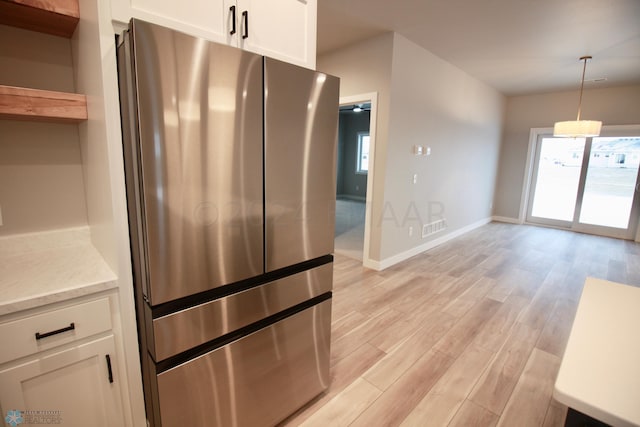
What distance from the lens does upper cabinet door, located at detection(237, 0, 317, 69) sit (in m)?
1.26

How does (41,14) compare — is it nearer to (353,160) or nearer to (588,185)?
(588,185)

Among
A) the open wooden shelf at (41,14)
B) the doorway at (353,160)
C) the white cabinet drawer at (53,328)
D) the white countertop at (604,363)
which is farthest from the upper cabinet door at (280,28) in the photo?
the doorway at (353,160)

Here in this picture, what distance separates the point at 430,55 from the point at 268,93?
11.2 ft

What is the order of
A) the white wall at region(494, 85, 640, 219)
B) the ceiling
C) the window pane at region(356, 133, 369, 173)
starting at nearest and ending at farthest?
the ceiling, the white wall at region(494, 85, 640, 219), the window pane at region(356, 133, 369, 173)

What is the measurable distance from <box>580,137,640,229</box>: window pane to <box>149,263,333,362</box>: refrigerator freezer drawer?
657 centimetres

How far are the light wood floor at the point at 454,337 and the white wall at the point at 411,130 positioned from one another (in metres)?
0.62

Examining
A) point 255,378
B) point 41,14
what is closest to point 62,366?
point 255,378

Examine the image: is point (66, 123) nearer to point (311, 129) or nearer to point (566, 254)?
point (311, 129)

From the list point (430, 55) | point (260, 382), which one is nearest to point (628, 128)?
point (430, 55)

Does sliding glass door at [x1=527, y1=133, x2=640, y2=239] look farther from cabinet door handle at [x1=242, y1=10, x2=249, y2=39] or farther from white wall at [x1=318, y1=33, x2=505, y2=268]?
cabinet door handle at [x1=242, y1=10, x2=249, y2=39]

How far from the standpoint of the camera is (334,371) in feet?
6.39

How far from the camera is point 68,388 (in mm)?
1084

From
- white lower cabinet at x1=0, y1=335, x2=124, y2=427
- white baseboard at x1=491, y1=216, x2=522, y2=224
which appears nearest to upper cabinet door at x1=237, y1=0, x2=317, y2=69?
white lower cabinet at x1=0, y1=335, x2=124, y2=427

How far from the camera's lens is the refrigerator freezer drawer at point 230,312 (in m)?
1.04
